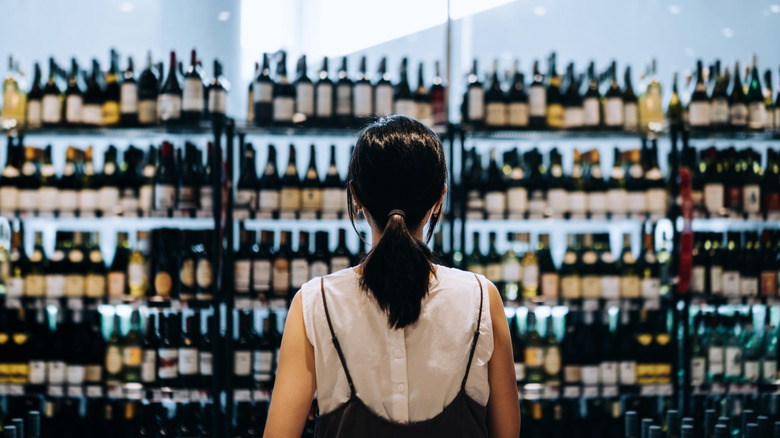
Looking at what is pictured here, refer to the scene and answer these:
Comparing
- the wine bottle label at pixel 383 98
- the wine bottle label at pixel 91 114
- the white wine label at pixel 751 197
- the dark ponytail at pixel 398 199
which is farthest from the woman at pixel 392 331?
the white wine label at pixel 751 197

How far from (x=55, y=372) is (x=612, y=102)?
2.90 m

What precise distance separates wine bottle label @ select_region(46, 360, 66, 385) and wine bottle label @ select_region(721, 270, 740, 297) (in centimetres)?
312

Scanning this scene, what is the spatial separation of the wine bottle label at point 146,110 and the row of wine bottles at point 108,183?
147mm

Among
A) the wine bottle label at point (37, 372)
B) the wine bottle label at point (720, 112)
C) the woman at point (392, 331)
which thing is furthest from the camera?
the wine bottle label at point (720, 112)

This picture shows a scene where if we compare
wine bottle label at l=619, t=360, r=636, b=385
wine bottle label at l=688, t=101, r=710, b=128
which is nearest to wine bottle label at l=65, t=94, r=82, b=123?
wine bottle label at l=619, t=360, r=636, b=385

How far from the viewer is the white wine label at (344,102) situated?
3109 millimetres

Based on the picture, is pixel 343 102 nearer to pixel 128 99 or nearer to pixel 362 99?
pixel 362 99

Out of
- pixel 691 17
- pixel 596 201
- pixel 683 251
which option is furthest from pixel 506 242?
pixel 691 17

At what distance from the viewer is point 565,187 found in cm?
336

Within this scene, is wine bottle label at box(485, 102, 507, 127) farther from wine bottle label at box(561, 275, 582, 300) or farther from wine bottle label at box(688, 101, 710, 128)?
wine bottle label at box(688, 101, 710, 128)

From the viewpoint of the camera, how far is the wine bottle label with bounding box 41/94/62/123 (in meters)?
3.01

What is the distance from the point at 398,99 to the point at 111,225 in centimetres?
166

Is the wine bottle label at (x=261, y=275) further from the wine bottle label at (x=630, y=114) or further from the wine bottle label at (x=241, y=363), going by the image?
the wine bottle label at (x=630, y=114)

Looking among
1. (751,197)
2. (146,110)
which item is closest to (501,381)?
(146,110)
